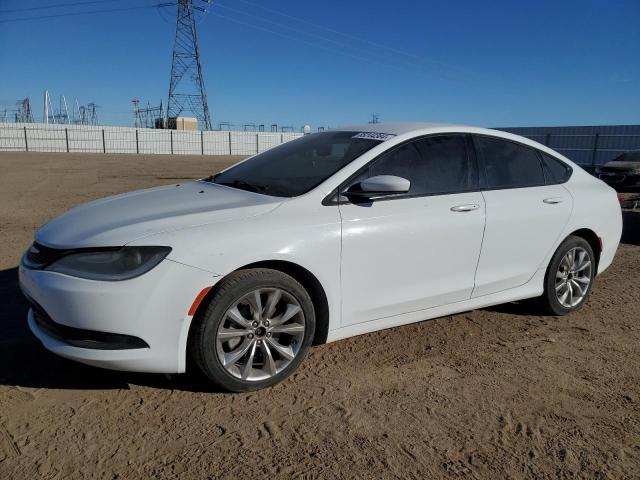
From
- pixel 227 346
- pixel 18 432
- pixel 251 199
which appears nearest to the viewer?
pixel 18 432

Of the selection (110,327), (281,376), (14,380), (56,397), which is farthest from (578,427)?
(14,380)

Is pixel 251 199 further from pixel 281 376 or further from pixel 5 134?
pixel 5 134

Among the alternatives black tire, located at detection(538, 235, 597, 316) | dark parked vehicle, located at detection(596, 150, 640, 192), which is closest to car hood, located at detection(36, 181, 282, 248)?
black tire, located at detection(538, 235, 597, 316)

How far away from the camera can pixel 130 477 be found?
230cm

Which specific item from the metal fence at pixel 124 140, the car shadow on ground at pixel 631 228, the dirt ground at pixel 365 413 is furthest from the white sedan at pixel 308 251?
the metal fence at pixel 124 140

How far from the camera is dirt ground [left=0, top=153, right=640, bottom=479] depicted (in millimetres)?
2422

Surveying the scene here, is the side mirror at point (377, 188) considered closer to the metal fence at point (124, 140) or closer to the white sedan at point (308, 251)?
the white sedan at point (308, 251)

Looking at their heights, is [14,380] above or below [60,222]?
below

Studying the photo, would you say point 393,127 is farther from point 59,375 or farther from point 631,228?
point 631,228

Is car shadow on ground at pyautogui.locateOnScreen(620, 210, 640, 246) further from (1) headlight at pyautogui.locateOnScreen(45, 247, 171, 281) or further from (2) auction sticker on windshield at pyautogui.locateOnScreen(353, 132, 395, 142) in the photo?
(1) headlight at pyautogui.locateOnScreen(45, 247, 171, 281)

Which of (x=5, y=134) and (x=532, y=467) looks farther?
(x=5, y=134)

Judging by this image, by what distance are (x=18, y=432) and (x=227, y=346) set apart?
3.72ft

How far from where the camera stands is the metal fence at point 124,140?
33.2 meters

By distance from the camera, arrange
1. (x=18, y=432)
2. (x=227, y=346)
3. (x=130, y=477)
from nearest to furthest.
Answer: (x=130, y=477), (x=18, y=432), (x=227, y=346)
